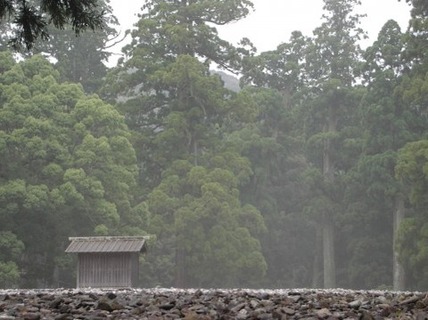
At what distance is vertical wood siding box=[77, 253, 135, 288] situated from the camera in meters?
19.5

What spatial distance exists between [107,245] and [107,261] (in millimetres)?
455

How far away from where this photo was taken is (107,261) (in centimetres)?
1955

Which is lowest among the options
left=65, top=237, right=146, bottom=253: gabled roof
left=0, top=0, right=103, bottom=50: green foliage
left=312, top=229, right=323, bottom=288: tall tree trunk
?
left=312, top=229, right=323, bottom=288: tall tree trunk

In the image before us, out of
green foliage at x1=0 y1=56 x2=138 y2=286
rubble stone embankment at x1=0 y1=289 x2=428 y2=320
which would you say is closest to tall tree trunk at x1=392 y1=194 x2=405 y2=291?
green foliage at x1=0 y1=56 x2=138 y2=286

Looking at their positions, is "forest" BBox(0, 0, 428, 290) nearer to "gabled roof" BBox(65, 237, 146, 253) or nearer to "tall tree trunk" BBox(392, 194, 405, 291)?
"tall tree trunk" BBox(392, 194, 405, 291)

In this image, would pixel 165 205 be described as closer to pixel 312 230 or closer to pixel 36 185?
pixel 36 185

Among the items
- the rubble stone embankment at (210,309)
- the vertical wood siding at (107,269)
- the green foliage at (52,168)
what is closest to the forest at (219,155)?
the green foliage at (52,168)

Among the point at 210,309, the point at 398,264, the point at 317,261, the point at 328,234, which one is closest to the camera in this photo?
the point at 210,309

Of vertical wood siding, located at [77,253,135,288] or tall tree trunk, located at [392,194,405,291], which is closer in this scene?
vertical wood siding, located at [77,253,135,288]

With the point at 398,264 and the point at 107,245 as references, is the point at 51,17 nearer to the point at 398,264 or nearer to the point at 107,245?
the point at 107,245

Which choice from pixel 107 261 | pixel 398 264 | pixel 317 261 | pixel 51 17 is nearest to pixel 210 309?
pixel 51 17

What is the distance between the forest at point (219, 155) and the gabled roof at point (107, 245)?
216 inches

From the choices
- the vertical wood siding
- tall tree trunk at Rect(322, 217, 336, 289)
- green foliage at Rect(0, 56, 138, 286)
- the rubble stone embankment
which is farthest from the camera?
tall tree trunk at Rect(322, 217, 336, 289)

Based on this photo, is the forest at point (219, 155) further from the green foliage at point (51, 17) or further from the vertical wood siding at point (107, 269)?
the green foliage at point (51, 17)
